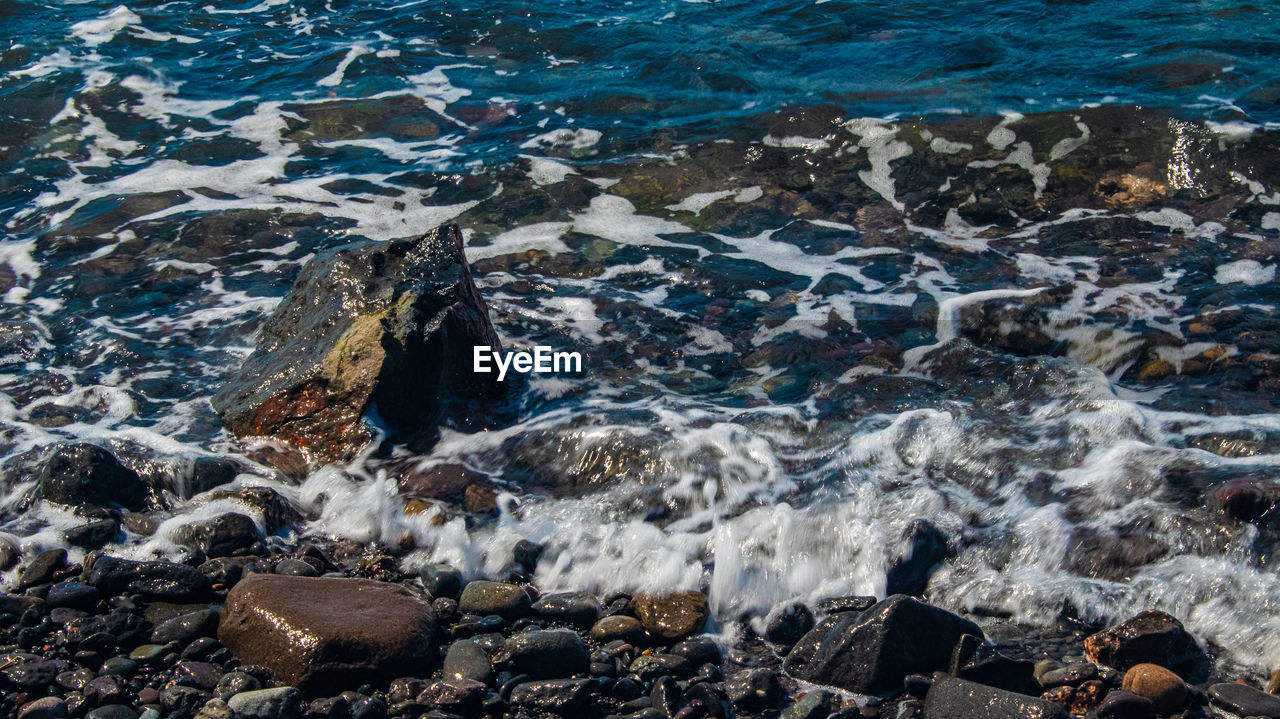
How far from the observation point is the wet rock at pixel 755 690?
3301mm

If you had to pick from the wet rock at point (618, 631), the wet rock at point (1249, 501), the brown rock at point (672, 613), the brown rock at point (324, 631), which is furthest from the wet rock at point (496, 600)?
the wet rock at point (1249, 501)

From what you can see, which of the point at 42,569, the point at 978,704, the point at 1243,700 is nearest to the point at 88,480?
the point at 42,569

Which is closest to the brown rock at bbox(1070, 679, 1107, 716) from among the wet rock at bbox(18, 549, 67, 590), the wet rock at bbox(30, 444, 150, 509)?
the wet rock at bbox(18, 549, 67, 590)

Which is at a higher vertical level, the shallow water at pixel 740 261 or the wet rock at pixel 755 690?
the shallow water at pixel 740 261

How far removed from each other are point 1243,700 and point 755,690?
1540 mm

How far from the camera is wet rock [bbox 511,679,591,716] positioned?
10.8ft

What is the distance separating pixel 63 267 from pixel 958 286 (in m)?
6.26

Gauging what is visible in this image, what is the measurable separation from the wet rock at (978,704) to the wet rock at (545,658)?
3.92 feet

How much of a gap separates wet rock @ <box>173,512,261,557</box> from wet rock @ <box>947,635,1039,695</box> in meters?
2.92

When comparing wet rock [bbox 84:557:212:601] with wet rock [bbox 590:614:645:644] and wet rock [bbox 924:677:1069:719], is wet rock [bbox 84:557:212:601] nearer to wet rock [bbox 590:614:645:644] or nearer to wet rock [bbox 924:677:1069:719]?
wet rock [bbox 590:614:645:644]

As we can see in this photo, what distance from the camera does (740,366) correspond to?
18.5 ft

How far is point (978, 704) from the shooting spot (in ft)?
10.1

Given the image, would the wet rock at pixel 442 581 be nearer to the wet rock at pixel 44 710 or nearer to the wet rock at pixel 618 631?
the wet rock at pixel 618 631

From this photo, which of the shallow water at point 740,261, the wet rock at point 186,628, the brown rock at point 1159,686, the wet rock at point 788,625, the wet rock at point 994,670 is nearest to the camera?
the brown rock at point 1159,686
